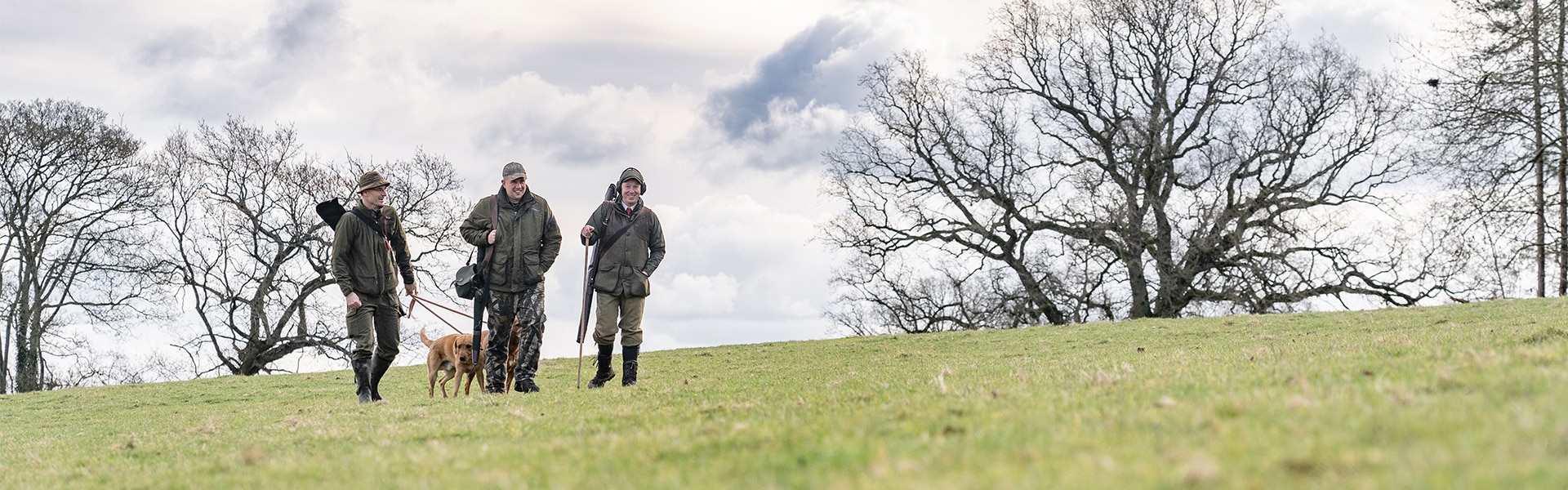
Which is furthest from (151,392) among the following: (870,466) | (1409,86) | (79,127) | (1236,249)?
(1409,86)

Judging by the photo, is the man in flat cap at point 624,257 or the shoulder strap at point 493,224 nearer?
the shoulder strap at point 493,224

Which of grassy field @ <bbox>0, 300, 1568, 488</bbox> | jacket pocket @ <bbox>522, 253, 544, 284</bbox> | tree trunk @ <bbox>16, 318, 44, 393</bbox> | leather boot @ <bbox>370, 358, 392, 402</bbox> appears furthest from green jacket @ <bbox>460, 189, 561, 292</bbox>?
tree trunk @ <bbox>16, 318, 44, 393</bbox>

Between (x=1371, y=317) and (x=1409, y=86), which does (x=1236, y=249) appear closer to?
(x=1409, y=86)

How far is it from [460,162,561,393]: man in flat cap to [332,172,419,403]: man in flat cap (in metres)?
0.94

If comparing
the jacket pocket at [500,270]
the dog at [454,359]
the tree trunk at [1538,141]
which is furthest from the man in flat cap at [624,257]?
the tree trunk at [1538,141]

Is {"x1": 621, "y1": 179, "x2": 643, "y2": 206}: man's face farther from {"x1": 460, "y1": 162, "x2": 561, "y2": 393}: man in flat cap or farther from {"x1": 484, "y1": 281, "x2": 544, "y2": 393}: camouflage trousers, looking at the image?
{"x1": 484, "y1": 281, "x2": 544, "y2": 393}: camouflage trousers

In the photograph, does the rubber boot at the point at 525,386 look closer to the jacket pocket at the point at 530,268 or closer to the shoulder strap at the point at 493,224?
the jacket pocket at the point at 530,268

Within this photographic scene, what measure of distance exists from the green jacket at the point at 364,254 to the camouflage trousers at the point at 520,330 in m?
1.10

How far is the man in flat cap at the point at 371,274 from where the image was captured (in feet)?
36.8

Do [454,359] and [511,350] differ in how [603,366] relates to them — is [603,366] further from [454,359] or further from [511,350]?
[454,359]

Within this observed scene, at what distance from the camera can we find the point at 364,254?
1130cm

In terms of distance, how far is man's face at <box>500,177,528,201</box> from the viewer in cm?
1135

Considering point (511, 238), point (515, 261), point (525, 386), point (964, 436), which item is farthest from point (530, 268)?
point (964, 436)

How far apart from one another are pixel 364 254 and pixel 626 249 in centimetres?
285
